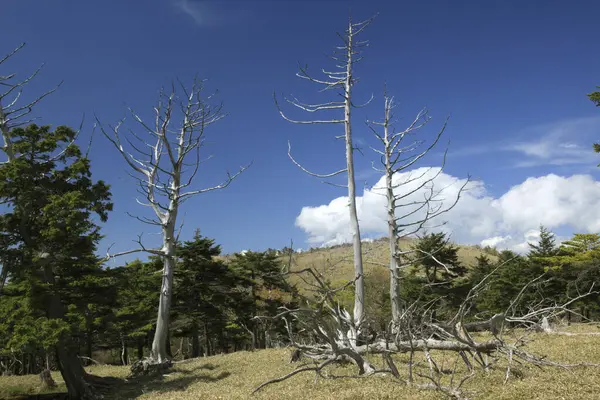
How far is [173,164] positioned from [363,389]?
1644 cm

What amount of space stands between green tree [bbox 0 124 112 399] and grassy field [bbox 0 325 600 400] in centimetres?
337

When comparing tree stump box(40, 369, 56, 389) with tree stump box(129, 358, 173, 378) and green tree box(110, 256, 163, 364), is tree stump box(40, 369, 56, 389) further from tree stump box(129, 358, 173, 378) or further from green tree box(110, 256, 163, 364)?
green tree box(110, 256, 163, 364)

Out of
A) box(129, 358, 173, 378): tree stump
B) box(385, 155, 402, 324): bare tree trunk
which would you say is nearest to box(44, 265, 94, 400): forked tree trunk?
box(129, 358, 173, 378): tree stump

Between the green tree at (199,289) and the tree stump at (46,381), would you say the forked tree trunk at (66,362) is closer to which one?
the tree stump at (46,381)

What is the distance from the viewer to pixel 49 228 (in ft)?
45.5

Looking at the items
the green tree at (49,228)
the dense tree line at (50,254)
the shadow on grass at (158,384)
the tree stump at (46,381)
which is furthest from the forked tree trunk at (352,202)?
the tree stump at (46,381)

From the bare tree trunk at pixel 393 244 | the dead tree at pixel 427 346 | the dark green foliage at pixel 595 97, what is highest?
the dark green foliage at pixel 595 97

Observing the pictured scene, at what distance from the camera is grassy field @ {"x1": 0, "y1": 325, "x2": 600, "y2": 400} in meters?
6.56

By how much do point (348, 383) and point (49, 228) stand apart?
1165 cm

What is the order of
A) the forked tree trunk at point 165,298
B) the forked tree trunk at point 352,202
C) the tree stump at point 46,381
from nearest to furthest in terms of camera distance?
the forked tree trunk at point 352,202 < the tree stump at point 46,381 < the forked tree trunk at point 165,298

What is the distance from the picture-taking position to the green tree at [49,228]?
13.7 meters

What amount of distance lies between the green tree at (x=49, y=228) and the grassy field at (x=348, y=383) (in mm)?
3370

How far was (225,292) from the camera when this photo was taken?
30453 millimetres

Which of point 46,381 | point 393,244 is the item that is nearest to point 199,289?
point 46,381
